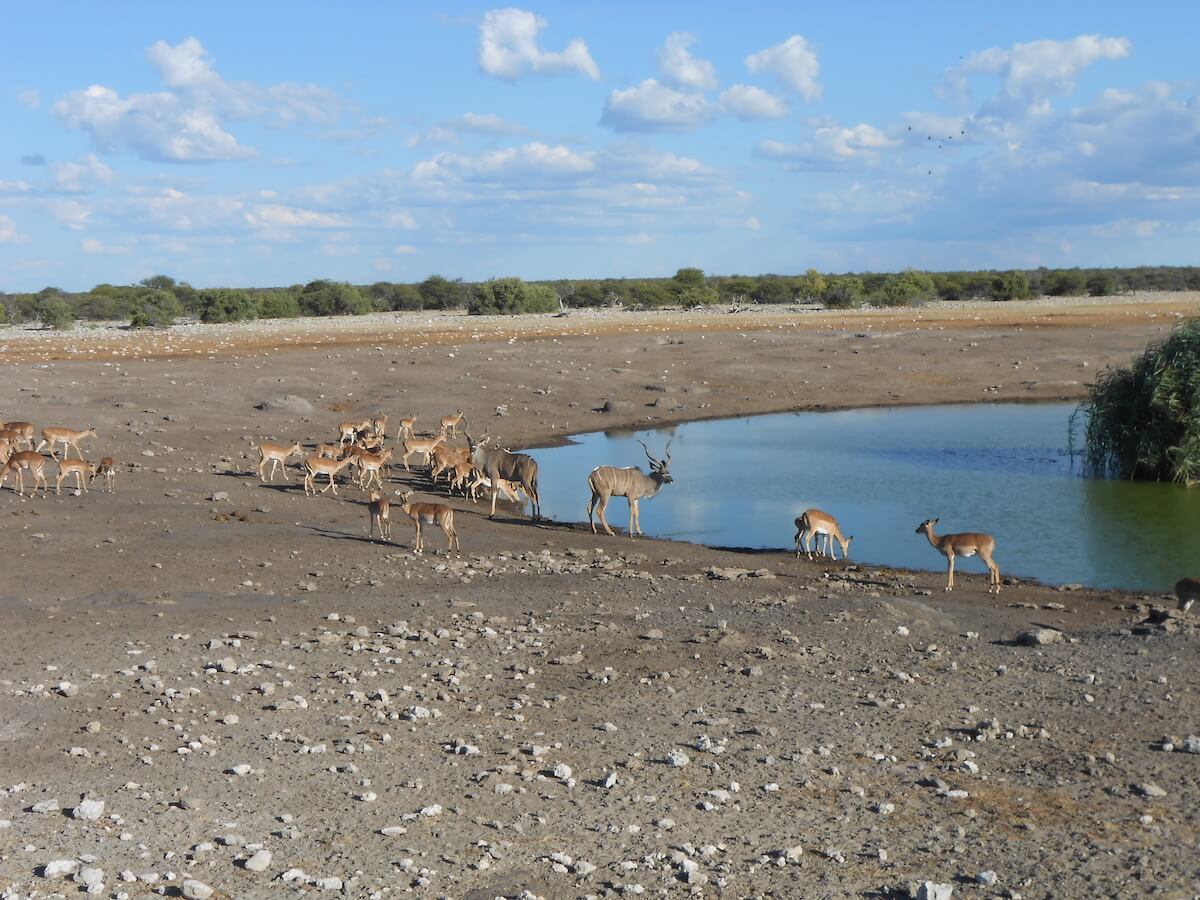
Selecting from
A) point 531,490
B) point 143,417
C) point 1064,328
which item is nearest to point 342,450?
point 531,490

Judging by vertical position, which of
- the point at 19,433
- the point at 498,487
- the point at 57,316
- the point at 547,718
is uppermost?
the point at 57,316

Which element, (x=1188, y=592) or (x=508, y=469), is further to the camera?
(x=508, y=469)

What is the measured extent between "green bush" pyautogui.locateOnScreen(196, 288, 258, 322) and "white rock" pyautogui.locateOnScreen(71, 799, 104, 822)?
268ft

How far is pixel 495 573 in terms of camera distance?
57.6ft

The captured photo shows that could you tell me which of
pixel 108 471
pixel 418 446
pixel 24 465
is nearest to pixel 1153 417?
pixel 418 446

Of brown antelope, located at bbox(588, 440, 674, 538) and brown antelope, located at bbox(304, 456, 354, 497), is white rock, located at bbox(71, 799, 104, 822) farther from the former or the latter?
brown antelope, located at bbox(304, 456, 354, 497)

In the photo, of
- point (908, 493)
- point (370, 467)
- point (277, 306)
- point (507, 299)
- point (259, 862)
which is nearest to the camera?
point (259, 862)

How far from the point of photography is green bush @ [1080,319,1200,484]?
27.1 metres

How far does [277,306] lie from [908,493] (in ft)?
254

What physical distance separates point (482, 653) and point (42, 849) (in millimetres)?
5415

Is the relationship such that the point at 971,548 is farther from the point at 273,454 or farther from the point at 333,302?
the point at 333,302

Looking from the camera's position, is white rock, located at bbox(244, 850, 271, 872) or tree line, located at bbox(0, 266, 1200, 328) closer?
white rock, located at bbox(244, 850, 271, 872)

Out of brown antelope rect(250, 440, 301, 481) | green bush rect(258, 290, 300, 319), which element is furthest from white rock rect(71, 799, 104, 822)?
green bush rect(258, 290, 300, 319)

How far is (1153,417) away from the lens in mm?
27906
